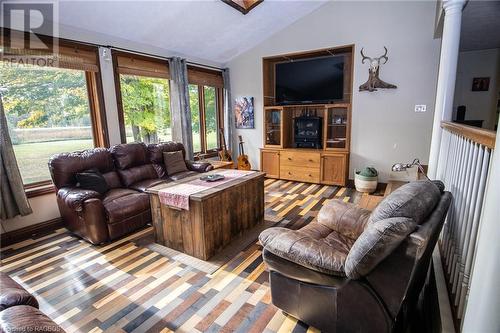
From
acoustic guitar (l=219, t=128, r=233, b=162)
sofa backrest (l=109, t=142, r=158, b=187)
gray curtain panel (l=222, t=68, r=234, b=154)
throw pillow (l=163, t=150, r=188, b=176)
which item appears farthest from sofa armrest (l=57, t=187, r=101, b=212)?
gray curtain panel (l=222, t=68, r=234, b=154)

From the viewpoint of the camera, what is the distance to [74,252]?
2732 millimetres

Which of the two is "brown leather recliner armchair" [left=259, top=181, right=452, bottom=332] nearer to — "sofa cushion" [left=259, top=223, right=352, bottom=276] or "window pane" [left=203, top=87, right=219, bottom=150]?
"sofa cushion" [left=259, top=223, right=352, bottom=276]

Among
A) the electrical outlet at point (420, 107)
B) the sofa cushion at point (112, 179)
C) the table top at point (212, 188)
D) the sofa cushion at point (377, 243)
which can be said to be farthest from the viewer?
the electrical outlet at point (420, 107)

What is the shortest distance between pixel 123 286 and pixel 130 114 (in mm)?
2902

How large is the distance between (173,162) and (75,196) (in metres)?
→ 1.48

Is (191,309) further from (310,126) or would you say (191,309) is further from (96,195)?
(310,126)

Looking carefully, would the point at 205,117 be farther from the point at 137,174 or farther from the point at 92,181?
the point at 92,181

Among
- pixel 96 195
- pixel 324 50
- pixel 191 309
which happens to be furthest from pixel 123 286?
pixel 324 50

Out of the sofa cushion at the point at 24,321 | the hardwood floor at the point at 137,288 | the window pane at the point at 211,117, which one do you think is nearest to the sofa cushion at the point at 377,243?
the hardwood floor at the point at 137,288

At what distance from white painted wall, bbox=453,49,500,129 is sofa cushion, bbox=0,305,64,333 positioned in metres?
5.77

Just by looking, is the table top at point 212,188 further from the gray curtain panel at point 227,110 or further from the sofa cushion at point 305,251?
the gray curtain panel at point 227,110

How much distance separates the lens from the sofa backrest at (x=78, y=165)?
2996 mm

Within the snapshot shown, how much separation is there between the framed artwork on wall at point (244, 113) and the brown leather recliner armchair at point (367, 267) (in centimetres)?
427

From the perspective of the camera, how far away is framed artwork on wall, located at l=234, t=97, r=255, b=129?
5742 millimetres
